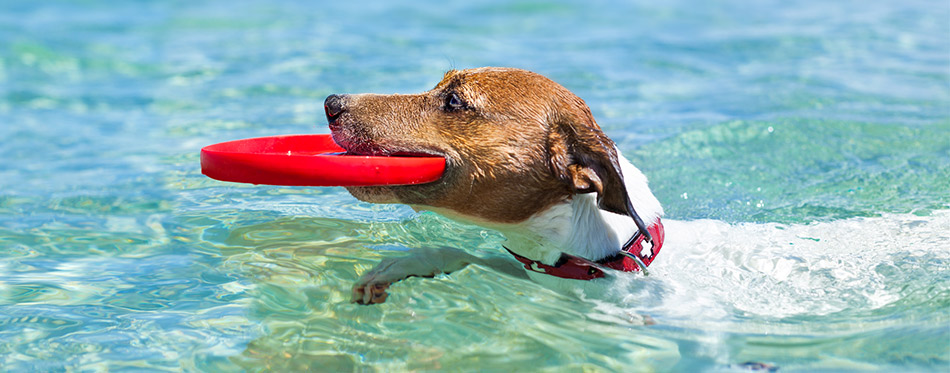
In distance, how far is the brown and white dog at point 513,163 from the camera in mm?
4371

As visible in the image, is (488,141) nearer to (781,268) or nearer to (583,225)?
(583,225)

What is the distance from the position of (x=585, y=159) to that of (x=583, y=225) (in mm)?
399

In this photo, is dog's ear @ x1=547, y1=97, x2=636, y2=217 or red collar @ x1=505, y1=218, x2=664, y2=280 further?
red collar @ x1=505, y1=218, x2=664, y2=280

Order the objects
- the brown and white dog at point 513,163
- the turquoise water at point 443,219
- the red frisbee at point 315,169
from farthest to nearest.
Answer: the brown and white dog at point 513,163
the turquoise water at point 443,219
the red frisbee at point 315,169

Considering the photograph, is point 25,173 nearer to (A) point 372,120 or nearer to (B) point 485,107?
(A) point 372,120

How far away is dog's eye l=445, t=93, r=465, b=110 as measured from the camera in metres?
4.51

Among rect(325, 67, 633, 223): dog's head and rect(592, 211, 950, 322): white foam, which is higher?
rect(325, 67, 633, 223): dog's head

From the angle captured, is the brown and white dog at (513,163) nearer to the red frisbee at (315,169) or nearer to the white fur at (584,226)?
the white fur at (584,226)

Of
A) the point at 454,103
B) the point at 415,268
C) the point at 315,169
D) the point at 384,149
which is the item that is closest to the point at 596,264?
the point at 415,268

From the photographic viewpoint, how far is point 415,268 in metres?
4.80

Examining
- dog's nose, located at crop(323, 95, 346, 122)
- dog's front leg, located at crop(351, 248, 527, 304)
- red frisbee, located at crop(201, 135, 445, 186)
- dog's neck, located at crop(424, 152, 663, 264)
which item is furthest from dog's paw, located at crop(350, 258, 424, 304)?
dog's nose, located at crop(323, 95, 346, 122)

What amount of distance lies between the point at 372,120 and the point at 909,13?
14554 mm

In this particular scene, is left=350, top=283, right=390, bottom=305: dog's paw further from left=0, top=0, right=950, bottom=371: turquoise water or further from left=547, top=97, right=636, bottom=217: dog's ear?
left=547, top=97, right=636, bottom=217: dog's ear

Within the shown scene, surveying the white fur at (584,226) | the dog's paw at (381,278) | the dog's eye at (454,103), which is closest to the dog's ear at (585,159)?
the white fur at (584,226)
